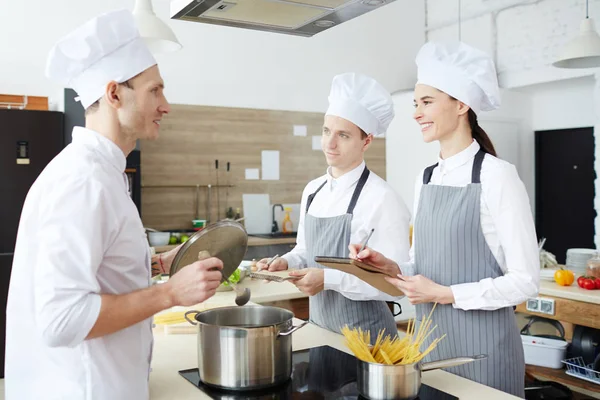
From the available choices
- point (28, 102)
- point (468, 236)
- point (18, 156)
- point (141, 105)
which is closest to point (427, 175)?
point (468, 236)

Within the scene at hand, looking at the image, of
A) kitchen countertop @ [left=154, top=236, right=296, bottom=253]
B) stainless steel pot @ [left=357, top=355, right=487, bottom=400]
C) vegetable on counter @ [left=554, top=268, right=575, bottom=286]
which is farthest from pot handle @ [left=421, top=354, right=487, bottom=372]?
kitchen countertop @ [left=154, top=236, right=296, bottom=253]

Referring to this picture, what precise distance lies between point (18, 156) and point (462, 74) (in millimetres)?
3969

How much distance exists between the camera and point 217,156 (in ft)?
22.9

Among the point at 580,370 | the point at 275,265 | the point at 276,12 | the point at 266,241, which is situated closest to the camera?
the point at 276,12

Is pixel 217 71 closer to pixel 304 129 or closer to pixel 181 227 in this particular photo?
pixel 304 129

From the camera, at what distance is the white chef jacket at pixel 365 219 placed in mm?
2496

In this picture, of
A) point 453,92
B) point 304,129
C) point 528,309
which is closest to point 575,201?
point 304,129

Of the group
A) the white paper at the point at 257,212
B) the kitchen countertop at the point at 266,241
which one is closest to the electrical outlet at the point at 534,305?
the kitchen countertop at the point at 266,241

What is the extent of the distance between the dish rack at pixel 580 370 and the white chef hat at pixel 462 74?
2.17 meters

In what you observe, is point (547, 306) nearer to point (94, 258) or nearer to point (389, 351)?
point (389, 351)

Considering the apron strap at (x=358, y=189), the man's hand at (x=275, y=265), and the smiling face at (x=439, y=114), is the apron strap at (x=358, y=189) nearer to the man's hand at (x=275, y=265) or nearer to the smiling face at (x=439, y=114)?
the man's hand at (x=275, y=265)

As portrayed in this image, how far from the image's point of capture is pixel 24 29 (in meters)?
5.84

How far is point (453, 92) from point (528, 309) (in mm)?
2369

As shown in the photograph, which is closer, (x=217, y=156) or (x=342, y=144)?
(x=342, y=144)
